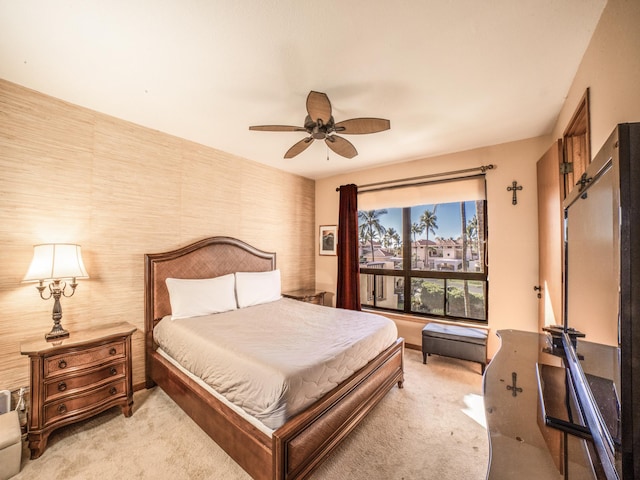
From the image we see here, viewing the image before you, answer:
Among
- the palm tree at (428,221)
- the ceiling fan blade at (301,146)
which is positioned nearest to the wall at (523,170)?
the palm tree at (428,221)

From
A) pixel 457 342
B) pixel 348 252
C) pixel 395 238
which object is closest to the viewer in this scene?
pixel 457 342

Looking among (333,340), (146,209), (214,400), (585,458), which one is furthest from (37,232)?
(585,458)

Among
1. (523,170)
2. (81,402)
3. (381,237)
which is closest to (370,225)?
(381,237)

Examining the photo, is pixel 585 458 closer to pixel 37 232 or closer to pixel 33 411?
pixel 33 411

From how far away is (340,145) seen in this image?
2.46 metres

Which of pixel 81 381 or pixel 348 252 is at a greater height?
pixel 348 252

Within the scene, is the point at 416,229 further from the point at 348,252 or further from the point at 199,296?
the point at 199,296

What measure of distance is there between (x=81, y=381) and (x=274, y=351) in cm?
157

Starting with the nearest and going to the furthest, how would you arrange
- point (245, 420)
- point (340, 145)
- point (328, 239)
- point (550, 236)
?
point (245, 420) → point (340, 145) → point (550, 236) → point (328, 239)

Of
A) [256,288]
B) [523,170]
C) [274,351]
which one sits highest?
[523,170]

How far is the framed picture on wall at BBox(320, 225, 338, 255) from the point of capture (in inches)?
189

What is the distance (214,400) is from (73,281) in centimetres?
164

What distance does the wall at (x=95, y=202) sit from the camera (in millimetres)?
2111

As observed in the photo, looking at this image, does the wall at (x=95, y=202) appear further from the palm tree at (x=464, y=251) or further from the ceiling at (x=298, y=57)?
the palm tree at (x=464, y=251)
